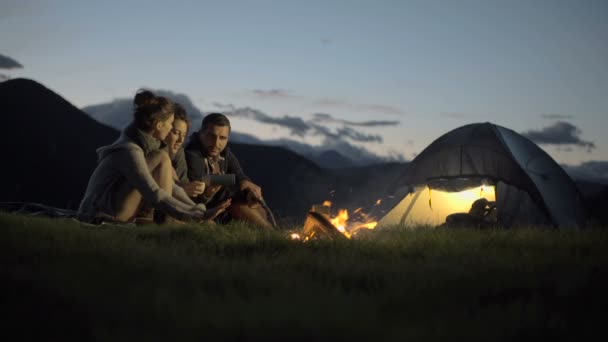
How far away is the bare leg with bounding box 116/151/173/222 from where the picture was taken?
6312 millimetres

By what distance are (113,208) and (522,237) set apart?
14.8 ft

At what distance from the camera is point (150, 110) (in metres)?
6.24

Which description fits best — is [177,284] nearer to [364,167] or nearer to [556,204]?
[556,204]


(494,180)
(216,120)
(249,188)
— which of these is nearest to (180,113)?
(216,120)

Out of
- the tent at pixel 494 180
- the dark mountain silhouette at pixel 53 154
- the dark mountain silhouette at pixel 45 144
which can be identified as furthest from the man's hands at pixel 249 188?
the dark mountain silhouette at pixel 45 144

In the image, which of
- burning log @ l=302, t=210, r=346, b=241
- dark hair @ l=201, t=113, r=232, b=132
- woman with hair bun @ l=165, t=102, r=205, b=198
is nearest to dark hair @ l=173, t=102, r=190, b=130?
woman with hair bun @ l=165, t=102, r=205, b=198

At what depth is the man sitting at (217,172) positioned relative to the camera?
734 cm

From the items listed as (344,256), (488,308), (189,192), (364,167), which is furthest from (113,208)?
(364,167)

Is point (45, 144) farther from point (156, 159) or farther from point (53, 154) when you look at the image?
point (156, 159)

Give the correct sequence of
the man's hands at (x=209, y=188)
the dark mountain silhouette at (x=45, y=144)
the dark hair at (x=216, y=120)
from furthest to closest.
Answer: the dark mountain silhouette at (x=45, y=144)
the dark hair at (x=216, y=120)
the man's hands at (x=209, y=188)

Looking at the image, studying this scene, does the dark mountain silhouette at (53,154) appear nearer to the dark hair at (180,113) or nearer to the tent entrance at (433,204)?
the tent entrance at (433,204)

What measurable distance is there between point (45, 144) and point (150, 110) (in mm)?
37168

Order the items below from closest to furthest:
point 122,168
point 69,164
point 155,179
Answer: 1. point 122,168
2. point 155,179
3. point 69,164

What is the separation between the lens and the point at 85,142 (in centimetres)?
4256
